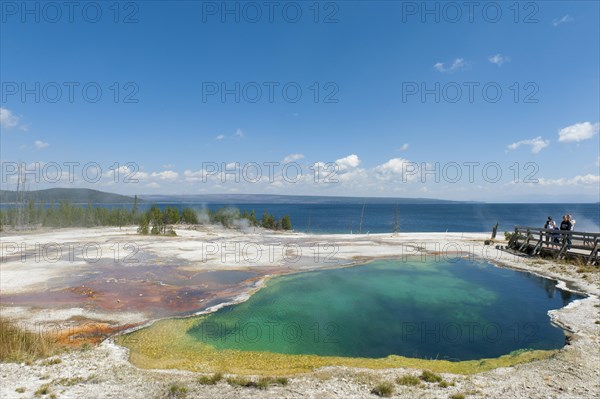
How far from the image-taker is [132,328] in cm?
1258

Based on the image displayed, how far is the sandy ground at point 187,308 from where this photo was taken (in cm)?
780

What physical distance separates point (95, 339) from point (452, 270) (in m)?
22.4

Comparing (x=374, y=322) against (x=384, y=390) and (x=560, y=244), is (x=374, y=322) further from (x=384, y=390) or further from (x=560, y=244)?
(x=560, y=244)

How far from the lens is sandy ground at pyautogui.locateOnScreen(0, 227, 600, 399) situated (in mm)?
7797

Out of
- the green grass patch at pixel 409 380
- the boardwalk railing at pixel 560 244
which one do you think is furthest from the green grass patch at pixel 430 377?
the boardwalk railing at pixel 560 244

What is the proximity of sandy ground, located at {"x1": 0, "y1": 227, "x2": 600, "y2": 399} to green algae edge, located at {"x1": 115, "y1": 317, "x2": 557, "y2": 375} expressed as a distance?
53 centimetres

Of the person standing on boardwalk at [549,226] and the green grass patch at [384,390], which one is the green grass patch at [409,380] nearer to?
the green grass patch at [384,390]

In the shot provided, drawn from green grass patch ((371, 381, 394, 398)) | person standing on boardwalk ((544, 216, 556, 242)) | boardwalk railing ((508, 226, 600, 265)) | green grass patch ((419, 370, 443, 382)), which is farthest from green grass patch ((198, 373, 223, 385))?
person standing on boardwalk ((544, 216, 556, 242))

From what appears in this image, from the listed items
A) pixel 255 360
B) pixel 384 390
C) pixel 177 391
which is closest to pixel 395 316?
pixel 255 360

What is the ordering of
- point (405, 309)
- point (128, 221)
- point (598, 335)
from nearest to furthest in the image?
1. point (598, 335)
2. point (405, 309)
3. point (128, 221)

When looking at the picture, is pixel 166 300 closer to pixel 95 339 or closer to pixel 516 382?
pixel 95 339

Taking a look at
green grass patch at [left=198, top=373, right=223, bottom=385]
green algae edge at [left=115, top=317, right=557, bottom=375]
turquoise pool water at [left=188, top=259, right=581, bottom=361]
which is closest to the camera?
green grass patch at [left=198, top=373, right=223, bottom=385]

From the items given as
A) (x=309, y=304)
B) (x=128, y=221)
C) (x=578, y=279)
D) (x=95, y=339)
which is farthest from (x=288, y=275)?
(x=128, y=221)

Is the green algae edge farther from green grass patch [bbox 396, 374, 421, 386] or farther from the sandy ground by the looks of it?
green grass patch [bbox 396, 374, 421, 386]
